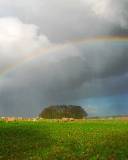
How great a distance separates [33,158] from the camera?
24.8 meters

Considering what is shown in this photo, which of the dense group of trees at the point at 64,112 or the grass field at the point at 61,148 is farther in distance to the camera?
the dense group of trees at the point at 64,112

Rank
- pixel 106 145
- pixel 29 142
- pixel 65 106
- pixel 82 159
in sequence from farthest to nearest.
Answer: pixel 65 106
pixel 29 142
pixel 106 145
pixel 82 159

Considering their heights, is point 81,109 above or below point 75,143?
above

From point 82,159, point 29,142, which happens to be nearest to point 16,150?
point 29,142

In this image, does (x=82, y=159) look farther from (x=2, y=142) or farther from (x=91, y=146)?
(x=2, y=142)

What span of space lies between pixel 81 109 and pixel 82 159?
78681 mm

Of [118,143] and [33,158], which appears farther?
[118,143]

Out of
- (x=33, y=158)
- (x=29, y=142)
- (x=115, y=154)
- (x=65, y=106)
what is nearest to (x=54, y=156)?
(x=33, y=158)

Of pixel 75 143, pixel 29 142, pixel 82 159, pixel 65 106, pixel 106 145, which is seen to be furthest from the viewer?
pixel 65 106

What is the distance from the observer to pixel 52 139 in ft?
108

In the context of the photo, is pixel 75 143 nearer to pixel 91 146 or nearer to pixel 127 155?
pixel 91 146

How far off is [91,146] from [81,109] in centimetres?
7515

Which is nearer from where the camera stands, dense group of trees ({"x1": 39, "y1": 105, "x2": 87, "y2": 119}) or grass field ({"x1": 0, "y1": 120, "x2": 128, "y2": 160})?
grass field ({"x1": 0, "y1": 120, "x2": 128, "y2": 160})

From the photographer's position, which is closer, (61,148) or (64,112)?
(61,148)
